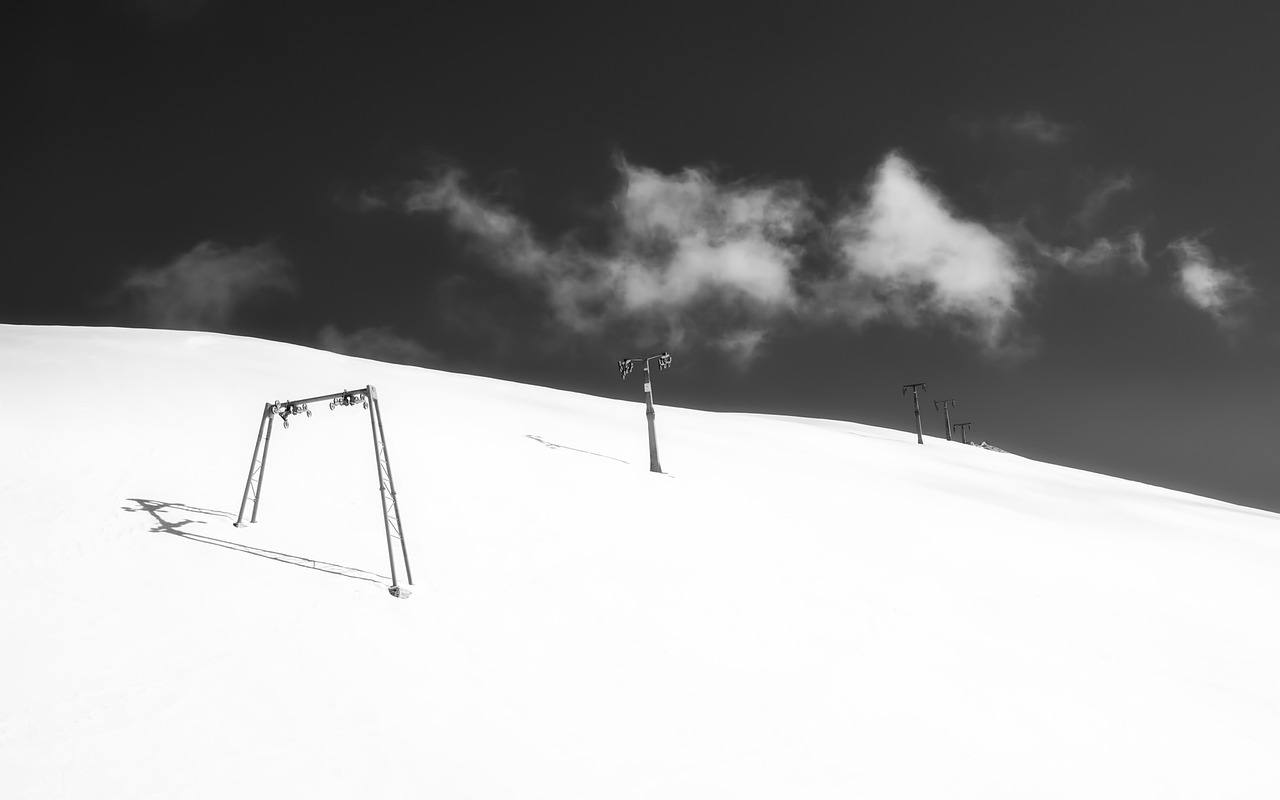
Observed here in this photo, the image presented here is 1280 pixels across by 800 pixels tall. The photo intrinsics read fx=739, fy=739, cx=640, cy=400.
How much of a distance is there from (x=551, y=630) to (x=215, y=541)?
19.0 ft

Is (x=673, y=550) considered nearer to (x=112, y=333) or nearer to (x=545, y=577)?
(x=545, y=577)

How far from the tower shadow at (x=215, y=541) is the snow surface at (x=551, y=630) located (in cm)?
7

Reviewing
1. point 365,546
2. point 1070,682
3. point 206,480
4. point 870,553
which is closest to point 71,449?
point 206,480

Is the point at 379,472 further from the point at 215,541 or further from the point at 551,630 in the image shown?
the point at 551,630

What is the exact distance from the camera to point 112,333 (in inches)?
1170

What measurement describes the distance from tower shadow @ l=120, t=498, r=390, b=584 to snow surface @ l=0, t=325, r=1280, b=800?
0.07 meters

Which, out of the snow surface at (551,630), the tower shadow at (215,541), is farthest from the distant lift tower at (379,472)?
the tower shadow at (215,541)

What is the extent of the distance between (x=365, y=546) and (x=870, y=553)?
401 inches

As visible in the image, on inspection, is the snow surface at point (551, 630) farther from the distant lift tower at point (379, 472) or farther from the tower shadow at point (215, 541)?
the distant lift tower at point (379, 472)

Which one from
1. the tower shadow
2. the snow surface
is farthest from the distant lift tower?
the tower shadow

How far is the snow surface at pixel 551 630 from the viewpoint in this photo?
7770 mm

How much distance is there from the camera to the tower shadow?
11.6 m

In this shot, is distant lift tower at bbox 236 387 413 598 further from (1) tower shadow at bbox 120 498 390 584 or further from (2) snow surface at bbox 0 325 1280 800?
(1) tower shadow at bbox 120 498 390 584

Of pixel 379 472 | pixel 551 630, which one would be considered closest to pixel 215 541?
pixel 379 472
